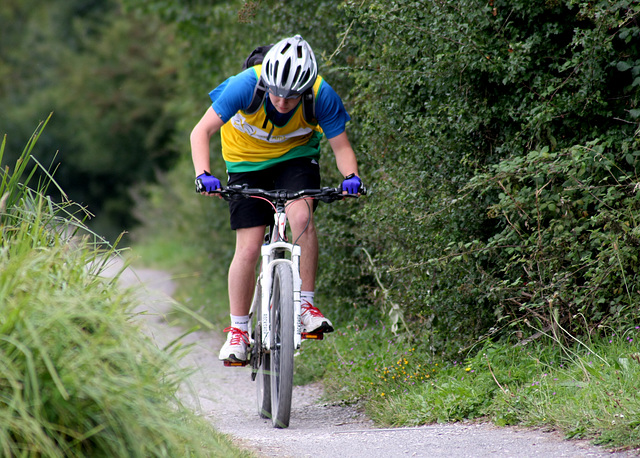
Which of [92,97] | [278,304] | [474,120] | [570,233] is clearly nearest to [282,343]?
[278,304]

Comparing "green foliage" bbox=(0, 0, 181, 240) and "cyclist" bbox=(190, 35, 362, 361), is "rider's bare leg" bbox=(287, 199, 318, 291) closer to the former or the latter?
"cyclist" bbox=(190, 35, 362, 361)

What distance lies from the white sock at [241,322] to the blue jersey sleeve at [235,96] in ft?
4.18

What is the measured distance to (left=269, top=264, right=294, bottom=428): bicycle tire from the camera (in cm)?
432

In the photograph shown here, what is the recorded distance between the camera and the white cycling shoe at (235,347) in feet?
16.0

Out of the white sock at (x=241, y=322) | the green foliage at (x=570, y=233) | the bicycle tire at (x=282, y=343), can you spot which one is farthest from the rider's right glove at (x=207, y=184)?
the green foliage at (x=570, y=233)

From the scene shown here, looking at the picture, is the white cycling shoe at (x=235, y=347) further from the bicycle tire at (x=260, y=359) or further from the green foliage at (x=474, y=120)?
the green foliage at (x=474, y=120)

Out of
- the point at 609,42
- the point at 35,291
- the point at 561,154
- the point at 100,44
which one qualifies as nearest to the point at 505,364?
the point at 561,154

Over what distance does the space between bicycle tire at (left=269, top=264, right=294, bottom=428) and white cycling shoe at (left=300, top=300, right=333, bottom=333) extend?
239 millimetres

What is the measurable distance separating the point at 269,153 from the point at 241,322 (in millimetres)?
1109

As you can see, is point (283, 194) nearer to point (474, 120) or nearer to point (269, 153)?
point (269, 153)

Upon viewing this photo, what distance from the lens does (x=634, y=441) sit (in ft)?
10.4

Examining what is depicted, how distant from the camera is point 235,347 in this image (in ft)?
16.1

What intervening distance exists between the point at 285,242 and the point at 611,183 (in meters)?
1.89

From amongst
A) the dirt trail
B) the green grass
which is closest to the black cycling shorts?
the dirt trail
